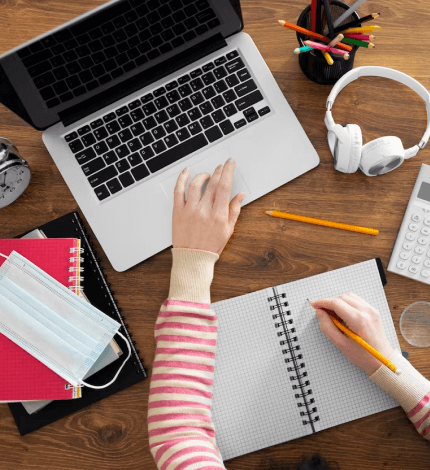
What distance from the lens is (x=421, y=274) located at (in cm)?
89

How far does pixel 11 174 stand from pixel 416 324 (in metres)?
0.86

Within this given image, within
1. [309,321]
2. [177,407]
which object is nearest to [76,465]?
[177,407]

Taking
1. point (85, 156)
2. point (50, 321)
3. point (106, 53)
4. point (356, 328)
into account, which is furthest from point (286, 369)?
point (106, 53)

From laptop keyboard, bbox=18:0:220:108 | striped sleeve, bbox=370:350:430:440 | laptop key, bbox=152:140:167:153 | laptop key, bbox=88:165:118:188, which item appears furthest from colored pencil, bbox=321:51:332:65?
striped sleeve, bbox=370:350:430:440

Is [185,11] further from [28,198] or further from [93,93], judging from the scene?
[28,198]

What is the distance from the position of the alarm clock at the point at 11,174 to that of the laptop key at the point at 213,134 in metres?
0.37

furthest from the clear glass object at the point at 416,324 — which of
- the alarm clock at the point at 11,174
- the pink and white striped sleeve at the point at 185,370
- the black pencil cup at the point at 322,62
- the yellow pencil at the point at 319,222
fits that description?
the alarm clock at the point at 11,174

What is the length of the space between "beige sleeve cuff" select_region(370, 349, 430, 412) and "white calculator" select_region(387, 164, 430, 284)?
0.56 ft

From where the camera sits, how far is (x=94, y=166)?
0.90 meters

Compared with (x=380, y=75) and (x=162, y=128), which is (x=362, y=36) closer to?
(x=380, y=75)

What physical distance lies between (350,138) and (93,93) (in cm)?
49

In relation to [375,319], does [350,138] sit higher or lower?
higher

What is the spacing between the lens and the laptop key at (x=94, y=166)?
0.90 meters

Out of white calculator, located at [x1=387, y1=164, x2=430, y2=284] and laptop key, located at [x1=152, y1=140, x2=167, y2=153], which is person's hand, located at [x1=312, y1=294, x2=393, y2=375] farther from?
laptop key, located at [x1=152, y1=140, x2=167, y2=153]
